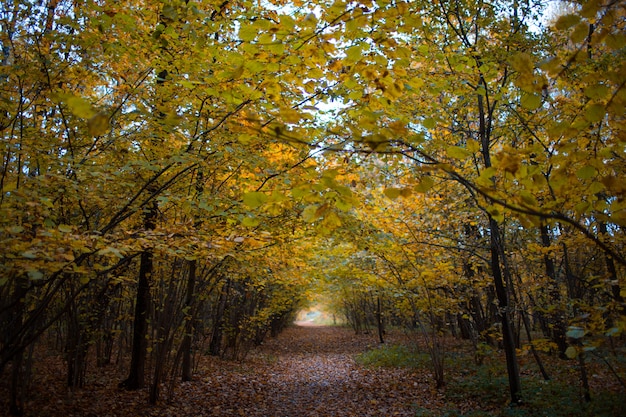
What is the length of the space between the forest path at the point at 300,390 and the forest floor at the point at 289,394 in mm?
17

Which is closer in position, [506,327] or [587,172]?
[587,172]

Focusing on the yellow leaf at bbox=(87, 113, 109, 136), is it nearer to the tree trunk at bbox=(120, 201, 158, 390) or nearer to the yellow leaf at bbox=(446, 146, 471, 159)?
the yellow leaf at bbox=(446, 146, 471, 159)

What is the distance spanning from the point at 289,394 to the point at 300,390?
44cm

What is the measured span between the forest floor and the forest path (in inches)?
0.7

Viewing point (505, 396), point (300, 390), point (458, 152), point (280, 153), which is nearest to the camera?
point (458, 152)

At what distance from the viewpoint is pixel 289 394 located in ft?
24.7

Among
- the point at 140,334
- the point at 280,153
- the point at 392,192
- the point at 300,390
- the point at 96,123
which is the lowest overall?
the point at 300,390

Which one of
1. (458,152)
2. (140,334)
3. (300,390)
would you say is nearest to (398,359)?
(300,390)

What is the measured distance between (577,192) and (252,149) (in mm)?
3730

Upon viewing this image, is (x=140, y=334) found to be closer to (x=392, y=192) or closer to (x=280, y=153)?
(x=280, y=153)

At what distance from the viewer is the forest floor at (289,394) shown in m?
5.31

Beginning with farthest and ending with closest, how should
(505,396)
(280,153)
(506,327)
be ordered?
(505,396) < (506,327) < (280,153)

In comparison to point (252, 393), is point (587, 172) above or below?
above

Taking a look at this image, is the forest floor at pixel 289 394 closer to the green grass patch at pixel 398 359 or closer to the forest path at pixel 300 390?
the forest path at pixel 300 390
